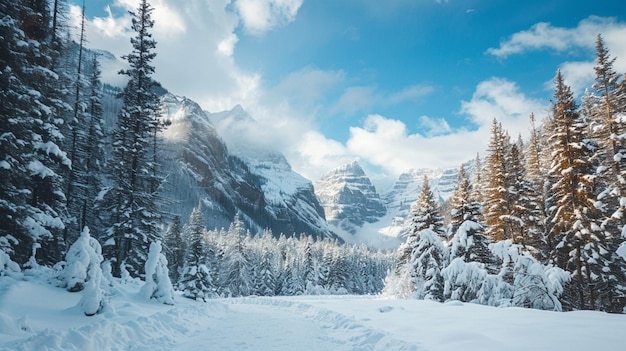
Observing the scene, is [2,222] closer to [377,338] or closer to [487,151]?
[377,338]

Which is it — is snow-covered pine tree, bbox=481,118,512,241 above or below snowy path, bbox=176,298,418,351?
A: above

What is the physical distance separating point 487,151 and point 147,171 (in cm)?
2648

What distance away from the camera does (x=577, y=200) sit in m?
22.8

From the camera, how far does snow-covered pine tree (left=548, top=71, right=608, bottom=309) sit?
2208 cm

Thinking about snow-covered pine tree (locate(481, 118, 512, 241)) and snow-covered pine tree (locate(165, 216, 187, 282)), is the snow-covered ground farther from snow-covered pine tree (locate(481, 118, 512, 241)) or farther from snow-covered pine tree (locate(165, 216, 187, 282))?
snow-covered pine tree (locate(165, 216, 187, 282))

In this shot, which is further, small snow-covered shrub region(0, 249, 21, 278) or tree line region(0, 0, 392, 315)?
tree line region(0, 0, 392, 315)

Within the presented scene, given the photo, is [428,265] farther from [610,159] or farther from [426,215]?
[610,159]

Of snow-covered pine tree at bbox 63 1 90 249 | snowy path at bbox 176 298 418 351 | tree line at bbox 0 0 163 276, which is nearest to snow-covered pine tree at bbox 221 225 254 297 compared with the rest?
tree line at bbox 0 0 163 276

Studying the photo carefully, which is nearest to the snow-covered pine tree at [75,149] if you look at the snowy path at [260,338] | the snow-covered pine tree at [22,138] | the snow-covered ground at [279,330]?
the snow-covered pine tree at [22,138]

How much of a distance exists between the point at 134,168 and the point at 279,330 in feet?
48.0

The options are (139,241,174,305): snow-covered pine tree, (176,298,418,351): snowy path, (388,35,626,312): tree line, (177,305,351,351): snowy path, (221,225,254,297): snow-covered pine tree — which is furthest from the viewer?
(221,225,254,297): snow-covered pine tree

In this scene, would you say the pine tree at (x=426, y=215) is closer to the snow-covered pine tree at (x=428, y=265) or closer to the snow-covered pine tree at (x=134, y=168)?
the snow-covered pine tree at (x=428, y=265)

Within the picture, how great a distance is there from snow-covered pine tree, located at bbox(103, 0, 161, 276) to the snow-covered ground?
8660mm

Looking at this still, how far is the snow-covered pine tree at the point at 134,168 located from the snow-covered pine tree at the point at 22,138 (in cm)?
601
